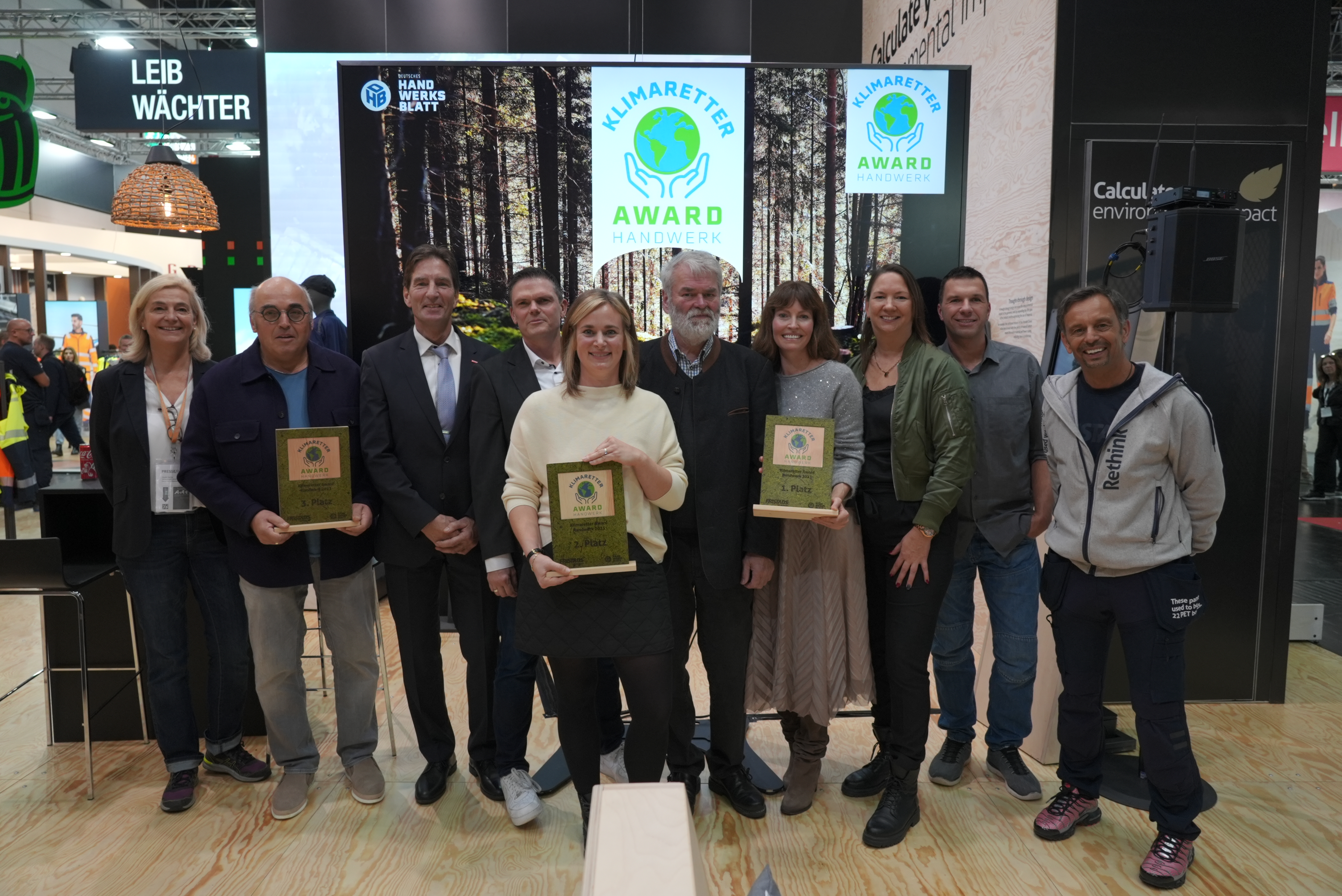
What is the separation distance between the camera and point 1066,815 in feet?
8.83

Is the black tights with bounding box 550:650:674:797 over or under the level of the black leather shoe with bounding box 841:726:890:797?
over

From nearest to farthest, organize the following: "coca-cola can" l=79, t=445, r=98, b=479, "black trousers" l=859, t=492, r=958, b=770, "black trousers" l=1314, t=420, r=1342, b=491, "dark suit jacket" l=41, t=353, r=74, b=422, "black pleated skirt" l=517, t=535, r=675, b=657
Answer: "black pleated skirt" l=517, t=535, r=675, b=657 → "black trousers" l=859, t=492, r=958, b=770 → "coca-cola can" l=79, t=445, r=98, b=479 → "dark suit jacket" l=41, t=353, r=74, b=422 → "black trousers" l=1314, t=420, r=1342, b=491

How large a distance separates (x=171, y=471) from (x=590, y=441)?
1546 mm

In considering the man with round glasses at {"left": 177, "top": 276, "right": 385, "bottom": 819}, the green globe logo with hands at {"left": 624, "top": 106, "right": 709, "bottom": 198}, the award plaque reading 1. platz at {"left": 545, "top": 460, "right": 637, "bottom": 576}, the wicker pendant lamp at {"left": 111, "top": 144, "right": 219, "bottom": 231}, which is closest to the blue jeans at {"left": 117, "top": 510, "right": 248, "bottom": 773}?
the man with round glasses at {"left": 177, "top": 276, "right": 385, "bottom": 819}

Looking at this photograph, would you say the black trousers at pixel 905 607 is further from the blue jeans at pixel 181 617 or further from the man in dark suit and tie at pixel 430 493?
the blue jeans at pixel 181 617

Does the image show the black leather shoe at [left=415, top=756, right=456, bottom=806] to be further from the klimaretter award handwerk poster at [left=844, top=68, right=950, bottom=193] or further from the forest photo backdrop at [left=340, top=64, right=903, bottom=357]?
the klimaretter award handwerk poster at [left=844, top=68, right=950, bottom=193]

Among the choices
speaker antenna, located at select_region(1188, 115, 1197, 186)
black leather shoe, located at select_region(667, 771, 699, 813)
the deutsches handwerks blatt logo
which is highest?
the deutsches handwerks blatt logo

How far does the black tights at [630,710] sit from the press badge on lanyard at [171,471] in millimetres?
1434

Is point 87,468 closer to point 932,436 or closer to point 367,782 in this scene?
point 367,782

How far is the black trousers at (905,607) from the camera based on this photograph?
8.54 ft

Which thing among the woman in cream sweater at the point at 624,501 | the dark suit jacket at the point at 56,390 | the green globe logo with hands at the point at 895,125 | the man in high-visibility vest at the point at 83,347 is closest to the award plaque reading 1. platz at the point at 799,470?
the woman in cream sweater at the point at 624,501

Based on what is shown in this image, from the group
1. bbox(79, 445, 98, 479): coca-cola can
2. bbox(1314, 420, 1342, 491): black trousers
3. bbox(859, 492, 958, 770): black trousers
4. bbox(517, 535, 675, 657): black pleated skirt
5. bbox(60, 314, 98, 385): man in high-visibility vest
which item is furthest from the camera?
bbox(60, 314, 98, 385): man in high-visibility vest

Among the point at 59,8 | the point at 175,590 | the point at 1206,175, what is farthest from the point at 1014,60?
the point at 59,8

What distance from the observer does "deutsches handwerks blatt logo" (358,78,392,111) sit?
4.21 m
